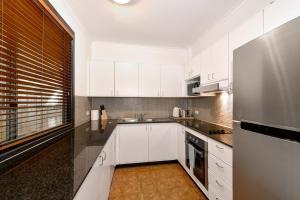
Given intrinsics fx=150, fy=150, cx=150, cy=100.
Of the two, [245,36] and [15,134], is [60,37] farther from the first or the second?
[245,36]

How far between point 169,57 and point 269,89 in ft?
8.96

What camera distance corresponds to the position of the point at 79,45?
235cm

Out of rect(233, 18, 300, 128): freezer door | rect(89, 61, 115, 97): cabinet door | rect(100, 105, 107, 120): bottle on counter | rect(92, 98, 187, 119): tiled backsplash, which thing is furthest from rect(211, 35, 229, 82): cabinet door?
rect(100, 105, 107, 120): bottle on counter

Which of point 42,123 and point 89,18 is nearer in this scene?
point 42,123

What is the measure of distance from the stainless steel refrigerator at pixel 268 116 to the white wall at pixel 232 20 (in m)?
0.98

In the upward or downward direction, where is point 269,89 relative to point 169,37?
downward

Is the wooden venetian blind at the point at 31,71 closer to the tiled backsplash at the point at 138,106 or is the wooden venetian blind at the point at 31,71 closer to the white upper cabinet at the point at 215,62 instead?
the tiled backsplash at the point at 138,106

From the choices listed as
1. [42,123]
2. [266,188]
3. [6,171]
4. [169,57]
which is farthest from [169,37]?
[6,171]

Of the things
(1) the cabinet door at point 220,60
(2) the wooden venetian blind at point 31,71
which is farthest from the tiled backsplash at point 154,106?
(2) the wooden venetian blind at point 31,71

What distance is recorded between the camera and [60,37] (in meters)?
1.77

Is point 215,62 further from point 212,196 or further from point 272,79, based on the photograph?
point 212,196

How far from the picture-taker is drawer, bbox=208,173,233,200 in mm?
1450

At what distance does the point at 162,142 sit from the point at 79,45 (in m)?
2.23

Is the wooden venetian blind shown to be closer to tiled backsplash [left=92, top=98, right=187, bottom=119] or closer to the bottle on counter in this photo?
the bottle on counter
